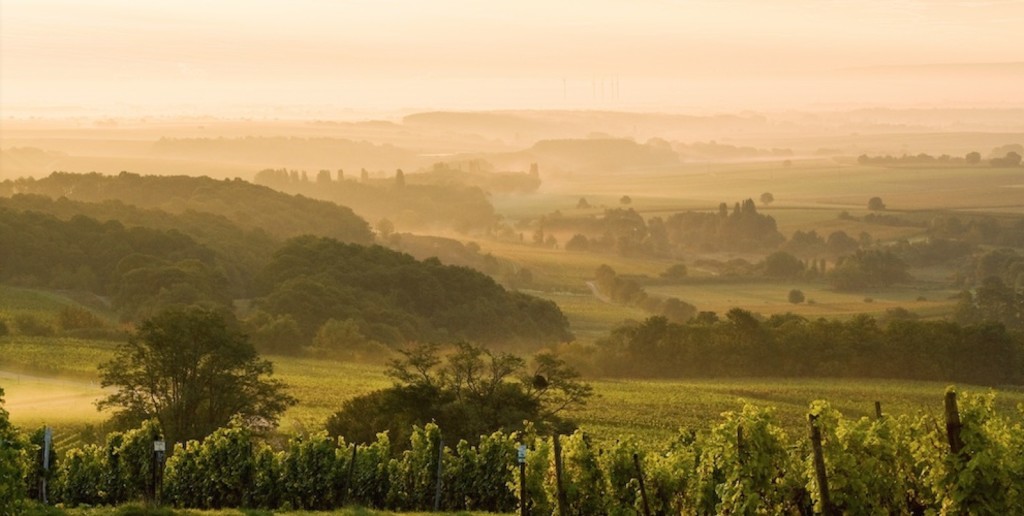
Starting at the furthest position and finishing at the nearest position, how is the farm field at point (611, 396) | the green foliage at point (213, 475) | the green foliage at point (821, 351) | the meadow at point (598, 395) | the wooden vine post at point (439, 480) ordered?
the green foliage at point (821, 351)
the farm field at point (611, 396)
the meadow at point (598, 395)
the wooden vine post at point (439, 480)
the green foliage at point (213, 475)

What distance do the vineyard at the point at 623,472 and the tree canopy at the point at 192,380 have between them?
14.2 m

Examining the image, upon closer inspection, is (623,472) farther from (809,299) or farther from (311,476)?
(809,299)

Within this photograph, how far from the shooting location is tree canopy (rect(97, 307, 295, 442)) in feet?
153

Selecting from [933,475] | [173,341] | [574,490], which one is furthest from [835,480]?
[173,341]

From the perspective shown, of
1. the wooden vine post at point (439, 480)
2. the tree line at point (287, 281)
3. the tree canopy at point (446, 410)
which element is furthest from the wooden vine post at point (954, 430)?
the tree line at point (287, 281)

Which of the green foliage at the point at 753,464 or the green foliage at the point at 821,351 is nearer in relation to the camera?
the green foliage at the point at 753,464

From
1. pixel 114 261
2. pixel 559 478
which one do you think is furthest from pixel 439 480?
pixel 114 261

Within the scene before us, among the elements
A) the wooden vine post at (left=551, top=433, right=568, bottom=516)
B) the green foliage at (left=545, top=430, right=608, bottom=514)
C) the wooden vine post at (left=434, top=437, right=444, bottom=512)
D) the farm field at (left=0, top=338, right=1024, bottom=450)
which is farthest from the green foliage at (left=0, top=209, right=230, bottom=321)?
the wooden vine post at (left=551, top=433, right=568, bottom=516)

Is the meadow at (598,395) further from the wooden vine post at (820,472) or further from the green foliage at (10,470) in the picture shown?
the wooden vine post at (820,472)

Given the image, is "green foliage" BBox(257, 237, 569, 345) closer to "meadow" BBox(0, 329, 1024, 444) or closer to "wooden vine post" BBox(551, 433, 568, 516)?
"meadow" BBox(0, 329, 1024, 444)

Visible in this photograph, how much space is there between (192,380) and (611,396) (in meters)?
26.2

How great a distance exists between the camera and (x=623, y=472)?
26.6 metres

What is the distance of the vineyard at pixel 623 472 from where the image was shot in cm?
2139

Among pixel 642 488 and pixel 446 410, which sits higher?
pixel 642 488
